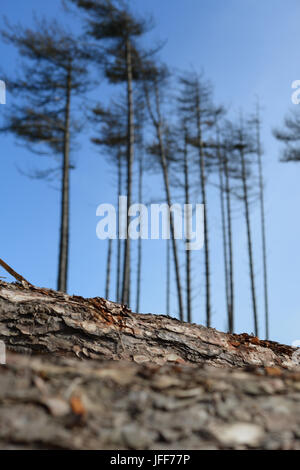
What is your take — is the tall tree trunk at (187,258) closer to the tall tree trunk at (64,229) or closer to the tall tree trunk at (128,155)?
the tall tree trunk at (128,155)

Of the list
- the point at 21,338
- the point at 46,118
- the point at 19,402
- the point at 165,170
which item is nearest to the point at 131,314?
the point at 21,338

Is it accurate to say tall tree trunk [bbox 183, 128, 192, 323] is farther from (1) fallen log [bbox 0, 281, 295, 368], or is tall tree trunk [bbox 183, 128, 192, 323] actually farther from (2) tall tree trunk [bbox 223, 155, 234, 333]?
(1) fallen log [bbox 0, 281, 295, 368]

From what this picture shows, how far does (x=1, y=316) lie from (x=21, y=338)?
0.71ft

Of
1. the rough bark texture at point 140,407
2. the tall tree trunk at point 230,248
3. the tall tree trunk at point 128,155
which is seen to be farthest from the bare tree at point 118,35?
the rough bark texture at point 140,407

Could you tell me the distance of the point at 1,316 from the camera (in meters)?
2.71

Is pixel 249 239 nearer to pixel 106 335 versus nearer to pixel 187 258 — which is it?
pixel 187 258

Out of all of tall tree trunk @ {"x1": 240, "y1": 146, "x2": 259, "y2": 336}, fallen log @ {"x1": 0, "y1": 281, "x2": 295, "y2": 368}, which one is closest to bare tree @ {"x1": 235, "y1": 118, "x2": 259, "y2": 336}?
tall tree trunk @ {"x1": 240, "y1": 146, "x2": 259, "y2": 336}

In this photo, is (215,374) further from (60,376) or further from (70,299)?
(70,299)

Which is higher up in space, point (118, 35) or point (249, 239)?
point (118, 35)

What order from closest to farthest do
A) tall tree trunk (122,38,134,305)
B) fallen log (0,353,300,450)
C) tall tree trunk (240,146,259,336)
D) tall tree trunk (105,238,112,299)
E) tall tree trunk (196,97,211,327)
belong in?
fallen log (0,353,300,450) < tall tree trunk (122,38,134,305) < tall tree trunk (196,97,211,327) < tall tree trunk (240,146,259,336) < tall tree trunk (105,238,112,299)

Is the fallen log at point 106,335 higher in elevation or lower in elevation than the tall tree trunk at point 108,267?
lower

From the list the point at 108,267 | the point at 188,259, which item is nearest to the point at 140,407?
the point at 188,259

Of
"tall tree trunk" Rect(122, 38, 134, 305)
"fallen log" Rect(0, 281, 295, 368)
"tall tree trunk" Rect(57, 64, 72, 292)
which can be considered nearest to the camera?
"fallen log" Rect(0, 281, 295, 368)

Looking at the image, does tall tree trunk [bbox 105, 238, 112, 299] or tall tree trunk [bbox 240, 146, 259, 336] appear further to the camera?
tall tree trunk [bbox 105, 238, 112, 299]
